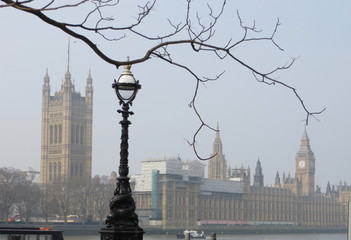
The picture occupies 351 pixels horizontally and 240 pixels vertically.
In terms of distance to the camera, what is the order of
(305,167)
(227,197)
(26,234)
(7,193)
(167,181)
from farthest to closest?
(305,167) → (227,197) → (167,181) → (7,193) → (26,234)

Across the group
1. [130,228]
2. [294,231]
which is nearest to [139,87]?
[130,228]

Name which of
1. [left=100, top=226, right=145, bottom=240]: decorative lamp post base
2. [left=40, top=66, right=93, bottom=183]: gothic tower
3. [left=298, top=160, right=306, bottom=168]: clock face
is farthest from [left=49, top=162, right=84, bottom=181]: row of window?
[left=100, top=226, right=145, bottom=240]: decorative lamp post base

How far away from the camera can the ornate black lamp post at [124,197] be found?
19.1 feet

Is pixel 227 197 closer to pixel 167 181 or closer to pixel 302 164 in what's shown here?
pixel 167 181

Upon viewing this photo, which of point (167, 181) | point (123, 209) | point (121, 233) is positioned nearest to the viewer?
point (121, 233)

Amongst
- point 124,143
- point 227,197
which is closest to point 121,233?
point 124,143

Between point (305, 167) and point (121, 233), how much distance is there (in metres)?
159

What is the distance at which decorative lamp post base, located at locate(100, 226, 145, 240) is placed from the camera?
228 inches

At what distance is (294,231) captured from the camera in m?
130

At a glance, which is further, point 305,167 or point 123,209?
point 305,167

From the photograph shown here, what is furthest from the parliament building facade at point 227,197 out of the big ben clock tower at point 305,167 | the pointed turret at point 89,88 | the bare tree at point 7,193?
the bare tree at point 7,193

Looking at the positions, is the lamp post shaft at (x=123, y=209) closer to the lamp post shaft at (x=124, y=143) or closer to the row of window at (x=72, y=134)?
the lamp post shaft at (x=124, y=143)

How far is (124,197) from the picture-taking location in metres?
6.01

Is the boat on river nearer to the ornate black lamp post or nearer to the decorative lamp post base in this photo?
the ornate black lamp post
